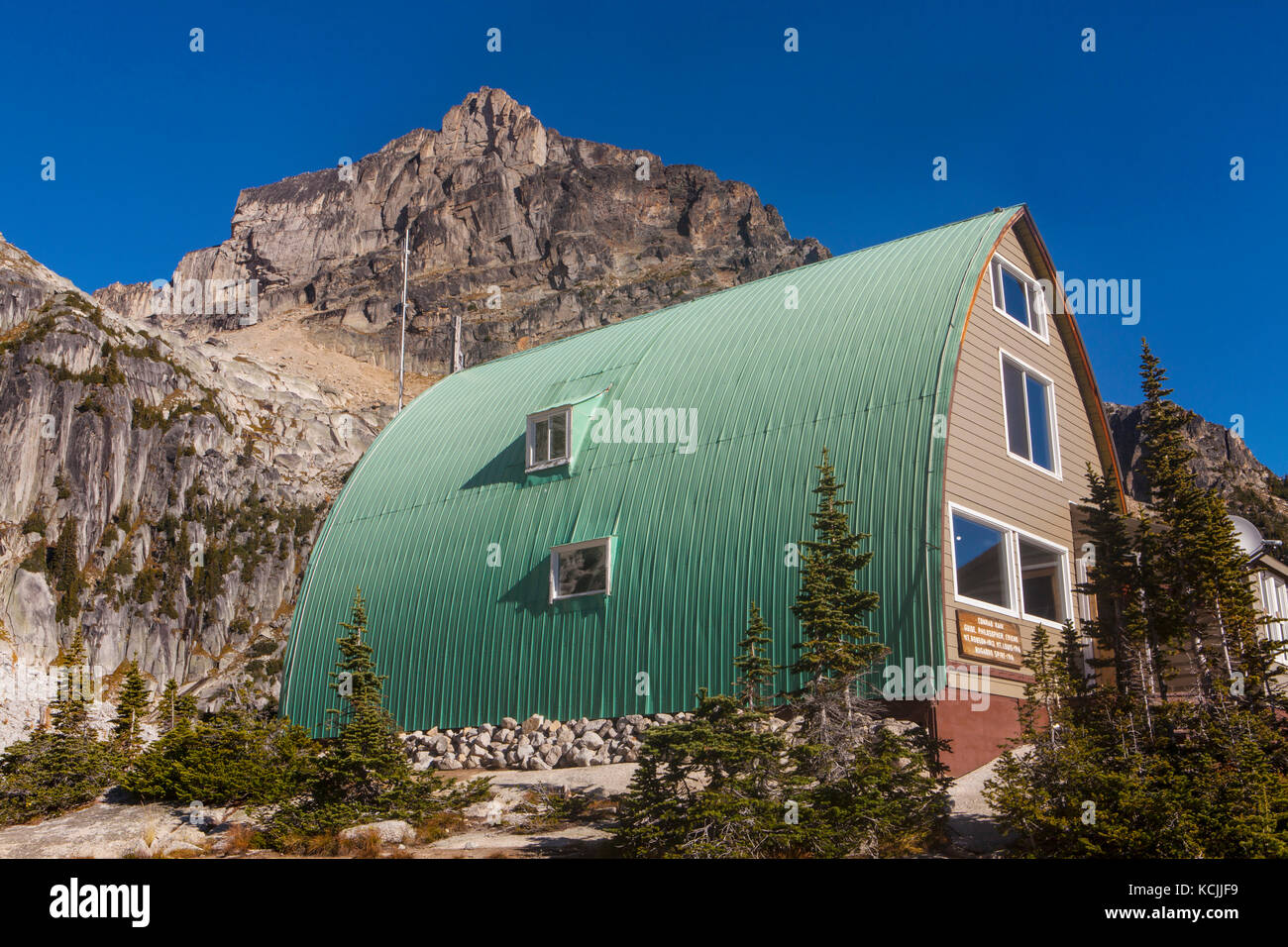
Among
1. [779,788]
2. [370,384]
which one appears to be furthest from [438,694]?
[370,384]

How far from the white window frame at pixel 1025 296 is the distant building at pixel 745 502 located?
0.06m

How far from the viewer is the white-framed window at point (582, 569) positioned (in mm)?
19734

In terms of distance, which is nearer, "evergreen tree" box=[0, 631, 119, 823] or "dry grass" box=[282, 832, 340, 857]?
"dry grass" box=[282, 832, 340, 857]

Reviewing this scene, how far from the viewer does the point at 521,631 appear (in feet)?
67.5

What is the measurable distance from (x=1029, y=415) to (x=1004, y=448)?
1843mm

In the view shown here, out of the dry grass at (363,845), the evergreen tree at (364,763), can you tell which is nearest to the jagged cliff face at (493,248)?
the evergreen tree at (364,763)

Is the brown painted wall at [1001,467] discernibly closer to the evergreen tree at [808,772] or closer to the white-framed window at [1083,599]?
the white-framed window at [1083,599]

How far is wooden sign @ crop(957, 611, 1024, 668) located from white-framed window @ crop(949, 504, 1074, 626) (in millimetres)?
268

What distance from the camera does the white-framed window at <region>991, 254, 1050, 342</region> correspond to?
2008 centimetres

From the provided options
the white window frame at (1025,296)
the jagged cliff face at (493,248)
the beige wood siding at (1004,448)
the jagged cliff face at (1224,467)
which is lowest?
the beige wood siding at (1004,448)

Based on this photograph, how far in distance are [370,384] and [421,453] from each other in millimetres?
118212

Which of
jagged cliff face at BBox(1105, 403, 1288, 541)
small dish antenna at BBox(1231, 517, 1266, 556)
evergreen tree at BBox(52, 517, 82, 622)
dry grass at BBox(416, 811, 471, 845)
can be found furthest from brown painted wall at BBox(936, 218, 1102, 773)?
evergreen tree at BBox(52, 517, 82, 622)

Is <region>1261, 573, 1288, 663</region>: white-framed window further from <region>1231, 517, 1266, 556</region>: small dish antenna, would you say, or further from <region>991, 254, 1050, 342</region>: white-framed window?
<region>991, 254, 1050, 342</region>: white-framed window

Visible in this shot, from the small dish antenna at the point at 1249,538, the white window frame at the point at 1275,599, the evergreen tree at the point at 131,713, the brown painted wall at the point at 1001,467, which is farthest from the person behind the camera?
the white window frame at the point at 1275,599
